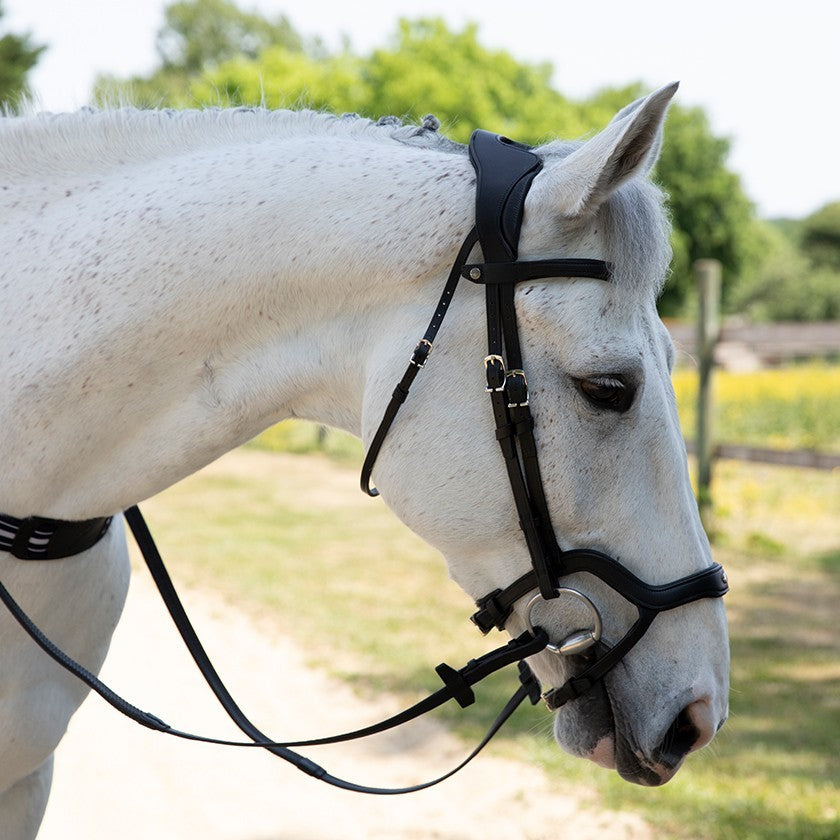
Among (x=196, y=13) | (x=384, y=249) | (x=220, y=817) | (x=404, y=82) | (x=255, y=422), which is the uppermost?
(x=196, y=13)

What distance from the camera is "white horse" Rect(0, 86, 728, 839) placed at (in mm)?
1763

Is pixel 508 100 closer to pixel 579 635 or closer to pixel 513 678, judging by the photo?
pixel 513 678

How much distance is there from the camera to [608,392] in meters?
1.74

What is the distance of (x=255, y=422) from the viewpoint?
1.95 metres

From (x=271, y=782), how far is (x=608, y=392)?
11.0 ft

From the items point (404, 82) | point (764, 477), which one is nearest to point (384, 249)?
point (764, 477)

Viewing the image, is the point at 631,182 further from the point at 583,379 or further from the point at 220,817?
the point at 220,817

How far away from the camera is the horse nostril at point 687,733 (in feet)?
5.72


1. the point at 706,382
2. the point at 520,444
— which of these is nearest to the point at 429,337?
the point at 520,444

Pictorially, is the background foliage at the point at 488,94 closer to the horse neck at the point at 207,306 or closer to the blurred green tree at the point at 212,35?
the blurred green tree at the point at 212,35

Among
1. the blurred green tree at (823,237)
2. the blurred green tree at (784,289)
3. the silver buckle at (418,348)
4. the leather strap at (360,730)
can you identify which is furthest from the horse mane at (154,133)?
the blurred green tree at (823,237)

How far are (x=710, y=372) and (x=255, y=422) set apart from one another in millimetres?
7309

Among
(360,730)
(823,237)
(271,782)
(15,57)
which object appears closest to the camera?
(360,730)

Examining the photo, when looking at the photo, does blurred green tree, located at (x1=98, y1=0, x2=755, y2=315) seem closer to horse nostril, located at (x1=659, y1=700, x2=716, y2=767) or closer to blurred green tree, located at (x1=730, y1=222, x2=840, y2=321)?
horse nostril, located at (x1=659, y1=700, x2=716, y2=767)
